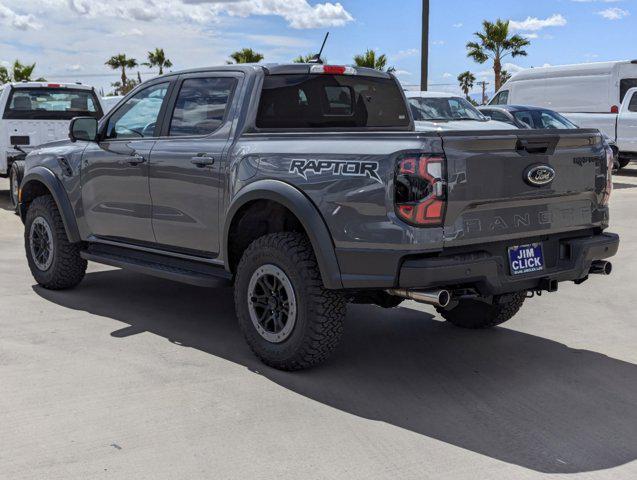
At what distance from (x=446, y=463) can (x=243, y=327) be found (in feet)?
6.06

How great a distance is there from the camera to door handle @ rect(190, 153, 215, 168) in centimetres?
537

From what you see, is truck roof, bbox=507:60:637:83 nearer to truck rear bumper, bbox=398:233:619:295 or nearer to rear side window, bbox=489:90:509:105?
rear side window, bbox=489:90:509:105

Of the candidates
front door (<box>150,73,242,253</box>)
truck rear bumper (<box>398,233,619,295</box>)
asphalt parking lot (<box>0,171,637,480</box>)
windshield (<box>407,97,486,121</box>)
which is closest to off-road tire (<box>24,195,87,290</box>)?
asphalt parking lot (<box>0,171,637,480</box>)

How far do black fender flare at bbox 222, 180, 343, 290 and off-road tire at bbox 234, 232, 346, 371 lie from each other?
147 millimetres

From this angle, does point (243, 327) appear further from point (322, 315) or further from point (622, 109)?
point (622, 109)

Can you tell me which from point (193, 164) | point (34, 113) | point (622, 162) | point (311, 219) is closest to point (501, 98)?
point (622, 162)

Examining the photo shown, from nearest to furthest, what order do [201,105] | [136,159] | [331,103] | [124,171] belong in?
[201,105], [331,103], [136,159], [124,171]

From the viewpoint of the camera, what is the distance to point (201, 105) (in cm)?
574

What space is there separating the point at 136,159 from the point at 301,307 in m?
2.04

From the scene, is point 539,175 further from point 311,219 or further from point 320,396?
point 320,396

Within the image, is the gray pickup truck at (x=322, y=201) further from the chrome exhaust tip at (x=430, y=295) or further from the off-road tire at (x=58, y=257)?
the off-road tire at (x=58, y=257)

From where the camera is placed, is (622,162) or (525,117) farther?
(622,162)

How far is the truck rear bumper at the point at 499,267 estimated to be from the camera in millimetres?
4242

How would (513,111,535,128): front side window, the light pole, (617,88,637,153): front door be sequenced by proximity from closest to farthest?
(513,111,535,128): front side window < the light pole < (617,88,637,153): front door
